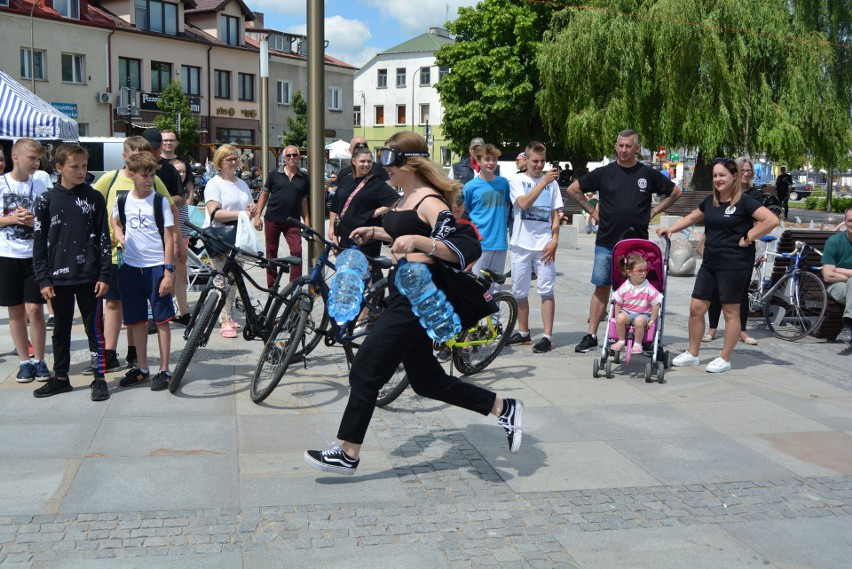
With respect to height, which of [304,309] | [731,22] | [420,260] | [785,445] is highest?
[731,22]

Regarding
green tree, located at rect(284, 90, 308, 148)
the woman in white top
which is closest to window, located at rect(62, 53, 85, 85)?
green tree, located at rect(284, 90, 308, 148)

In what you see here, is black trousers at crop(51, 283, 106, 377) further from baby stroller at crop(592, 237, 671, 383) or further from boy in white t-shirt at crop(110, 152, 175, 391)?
baby stroller at crop(592, 237, 671, 383)

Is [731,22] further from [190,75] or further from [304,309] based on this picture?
[190,75]

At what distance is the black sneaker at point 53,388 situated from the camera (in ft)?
20.9

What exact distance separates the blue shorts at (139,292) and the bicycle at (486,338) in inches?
55.1

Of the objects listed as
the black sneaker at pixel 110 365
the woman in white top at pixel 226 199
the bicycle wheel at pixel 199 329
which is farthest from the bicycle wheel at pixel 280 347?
the woman in white top at pixel 226 199

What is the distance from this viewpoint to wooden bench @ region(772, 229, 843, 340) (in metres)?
9.21

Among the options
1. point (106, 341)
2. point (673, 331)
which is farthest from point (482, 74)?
point (106, 341)

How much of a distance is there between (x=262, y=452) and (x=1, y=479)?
1.39 m

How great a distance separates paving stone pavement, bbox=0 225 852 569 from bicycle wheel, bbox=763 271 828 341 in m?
2.16

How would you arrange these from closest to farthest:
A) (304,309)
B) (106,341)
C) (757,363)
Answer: (304,309), (106,341), (757,363)

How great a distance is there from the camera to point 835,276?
9070 millimetres

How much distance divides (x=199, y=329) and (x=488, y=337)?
2.33 m

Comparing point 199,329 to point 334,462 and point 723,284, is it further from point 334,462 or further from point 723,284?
point 723,284
